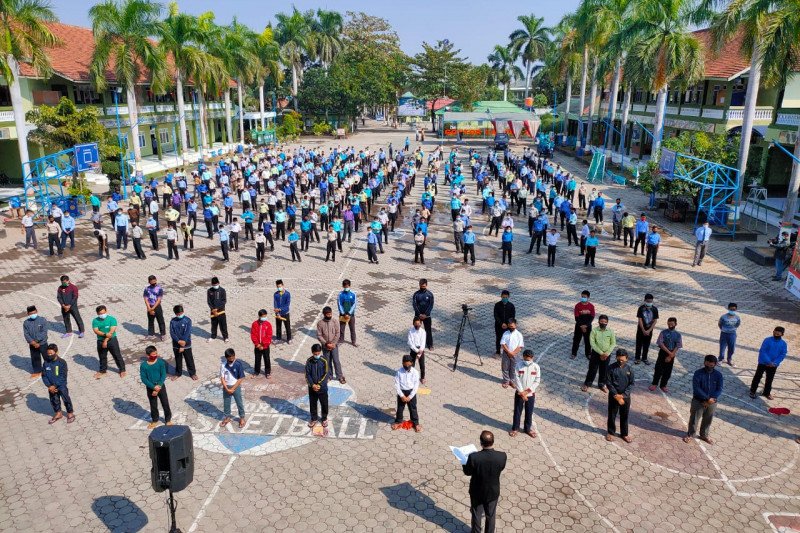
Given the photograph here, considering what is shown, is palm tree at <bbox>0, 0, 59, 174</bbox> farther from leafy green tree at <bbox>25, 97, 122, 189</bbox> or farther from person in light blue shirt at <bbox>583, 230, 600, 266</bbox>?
person in light blue shirt at <bbox>583, 230, 600, 266</bbox>

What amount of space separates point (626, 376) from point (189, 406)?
725 cm

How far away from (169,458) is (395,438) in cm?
379

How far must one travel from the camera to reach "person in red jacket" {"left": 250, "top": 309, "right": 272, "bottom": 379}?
10594 mm

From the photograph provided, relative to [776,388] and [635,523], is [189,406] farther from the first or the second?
[776,388]

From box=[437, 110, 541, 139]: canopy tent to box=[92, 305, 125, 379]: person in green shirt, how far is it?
151ft

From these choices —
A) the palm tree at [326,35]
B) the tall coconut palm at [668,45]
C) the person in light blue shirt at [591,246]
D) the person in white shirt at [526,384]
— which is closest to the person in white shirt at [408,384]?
the person in white shirt at [526,384]

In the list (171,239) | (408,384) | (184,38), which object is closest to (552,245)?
(408,384)

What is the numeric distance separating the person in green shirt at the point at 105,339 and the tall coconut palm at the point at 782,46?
70.4ft

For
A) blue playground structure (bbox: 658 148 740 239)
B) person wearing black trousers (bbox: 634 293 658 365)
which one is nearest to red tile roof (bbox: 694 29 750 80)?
blue playground structure (bbox: 658 148 740 239)

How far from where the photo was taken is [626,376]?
868 centimetres

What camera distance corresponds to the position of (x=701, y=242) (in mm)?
17875

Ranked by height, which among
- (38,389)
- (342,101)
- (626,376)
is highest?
(342,101)

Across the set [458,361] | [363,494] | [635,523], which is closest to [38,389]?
[363,494]

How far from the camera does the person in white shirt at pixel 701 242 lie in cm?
1758
